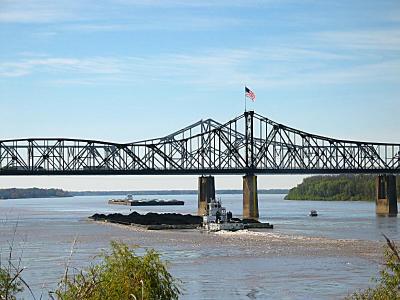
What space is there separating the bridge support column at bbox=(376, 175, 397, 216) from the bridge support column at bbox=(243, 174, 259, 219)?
67.2ft

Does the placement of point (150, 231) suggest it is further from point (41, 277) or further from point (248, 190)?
point (41, 277)

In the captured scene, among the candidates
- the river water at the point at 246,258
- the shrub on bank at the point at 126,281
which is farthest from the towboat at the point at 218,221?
the shrub on bank at the point at 126,281

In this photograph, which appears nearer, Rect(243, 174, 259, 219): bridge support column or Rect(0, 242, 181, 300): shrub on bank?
Rect(0, 242, 181, 300): shrub on bank

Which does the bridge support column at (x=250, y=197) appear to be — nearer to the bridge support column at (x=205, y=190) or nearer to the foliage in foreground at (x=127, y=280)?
the bridge support column at (x=205, y=190)

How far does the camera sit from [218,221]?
9544 cm

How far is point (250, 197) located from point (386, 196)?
24842mm

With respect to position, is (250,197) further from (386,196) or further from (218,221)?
(218,221)

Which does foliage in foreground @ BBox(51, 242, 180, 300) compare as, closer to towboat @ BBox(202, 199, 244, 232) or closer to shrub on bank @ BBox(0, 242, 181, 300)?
shrub on bank @ BBox(0, 242, 181, 300)

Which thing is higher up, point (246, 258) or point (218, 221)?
point (218, 221)

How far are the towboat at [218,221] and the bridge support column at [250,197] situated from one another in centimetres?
2806

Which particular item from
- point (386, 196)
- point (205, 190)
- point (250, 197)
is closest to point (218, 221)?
point (250, 197)

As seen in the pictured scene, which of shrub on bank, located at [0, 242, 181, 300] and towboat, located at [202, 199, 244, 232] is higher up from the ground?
towboat, located at [202, 199, 244, 232]

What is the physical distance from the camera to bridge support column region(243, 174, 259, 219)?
422 ft

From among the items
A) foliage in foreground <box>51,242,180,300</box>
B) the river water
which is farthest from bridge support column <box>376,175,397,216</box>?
foliage in foreground <box>51,242,180,300</box>
